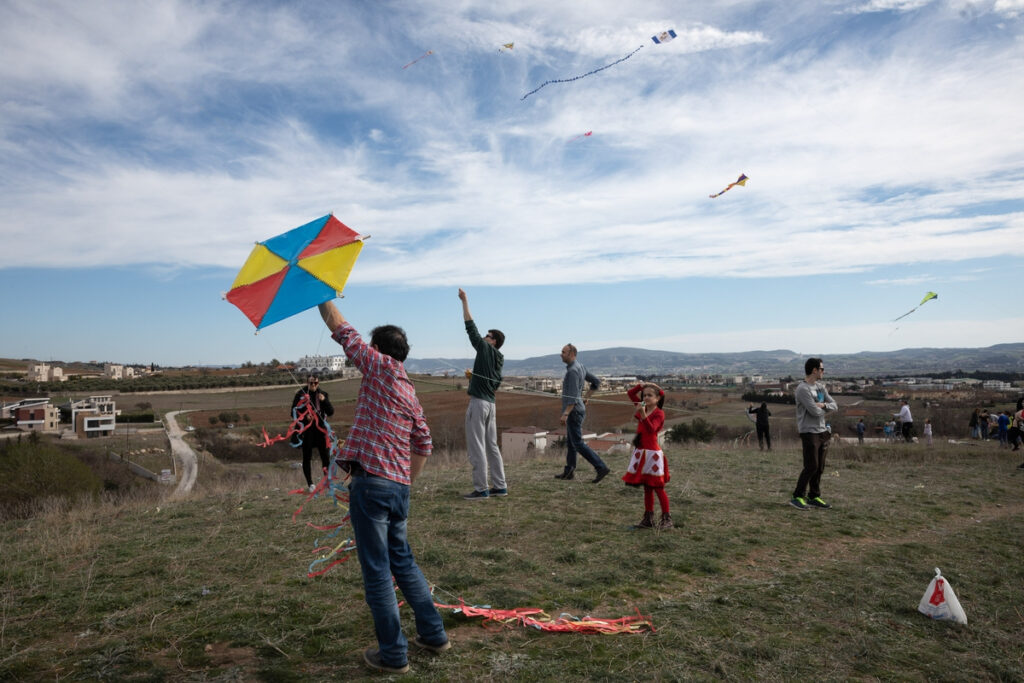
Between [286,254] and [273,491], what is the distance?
737 cm

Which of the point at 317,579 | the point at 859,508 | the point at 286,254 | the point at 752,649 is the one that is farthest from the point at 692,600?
the point at 859,508

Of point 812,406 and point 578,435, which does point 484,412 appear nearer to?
point 578,435

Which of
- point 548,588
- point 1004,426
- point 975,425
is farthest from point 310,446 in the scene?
point 975,425

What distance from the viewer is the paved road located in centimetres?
3569

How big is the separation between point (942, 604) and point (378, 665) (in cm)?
448

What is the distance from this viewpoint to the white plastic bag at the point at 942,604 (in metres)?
4.80

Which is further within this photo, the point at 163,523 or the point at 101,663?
the point at 163,523

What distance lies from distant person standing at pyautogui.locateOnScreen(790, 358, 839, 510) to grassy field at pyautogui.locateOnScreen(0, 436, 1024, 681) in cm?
44

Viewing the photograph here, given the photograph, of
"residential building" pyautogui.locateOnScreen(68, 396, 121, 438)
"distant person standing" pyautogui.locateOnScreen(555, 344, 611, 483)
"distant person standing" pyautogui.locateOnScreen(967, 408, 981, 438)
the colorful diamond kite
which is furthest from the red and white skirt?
"residential building" pyautogui.locateOnScreen(68, 396, 121, 438)

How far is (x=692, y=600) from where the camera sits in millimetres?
5082

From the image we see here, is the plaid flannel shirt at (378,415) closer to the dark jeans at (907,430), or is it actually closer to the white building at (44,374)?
the dark jeans at (907,430)

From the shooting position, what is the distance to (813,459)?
882 cm

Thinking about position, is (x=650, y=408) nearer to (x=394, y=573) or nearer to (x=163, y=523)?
(x=394, y=573)

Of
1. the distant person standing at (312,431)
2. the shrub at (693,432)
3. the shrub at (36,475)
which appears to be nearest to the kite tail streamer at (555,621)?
the distant person standing at (312,431)
